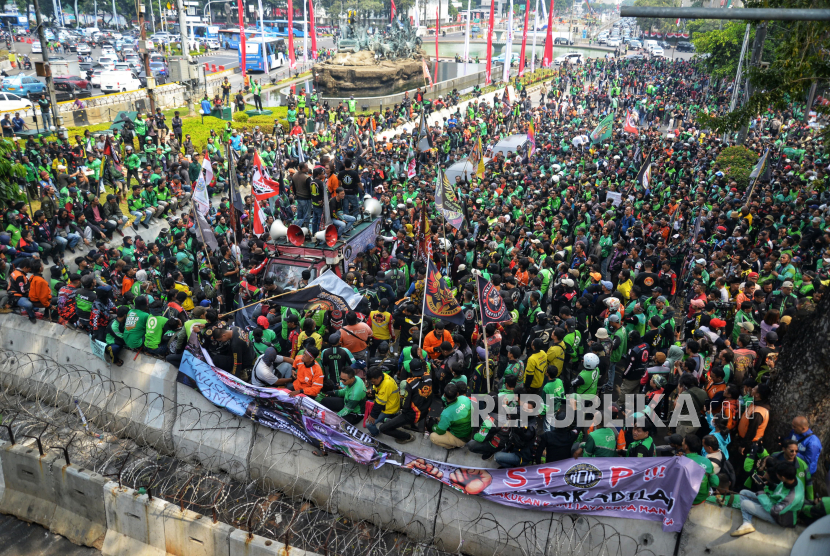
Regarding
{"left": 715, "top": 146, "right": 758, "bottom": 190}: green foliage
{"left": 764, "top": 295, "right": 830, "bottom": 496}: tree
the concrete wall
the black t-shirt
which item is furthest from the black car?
{"left": 764, "top": 295, "right": 830, "bottom": 496}: tree

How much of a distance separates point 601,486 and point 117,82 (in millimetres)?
43743

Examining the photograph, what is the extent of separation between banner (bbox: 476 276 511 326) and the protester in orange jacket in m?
0.77

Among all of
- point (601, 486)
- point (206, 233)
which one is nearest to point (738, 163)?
point (206, 233)

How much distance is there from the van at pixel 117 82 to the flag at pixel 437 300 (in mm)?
38546

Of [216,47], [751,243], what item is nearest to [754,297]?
[751,243]

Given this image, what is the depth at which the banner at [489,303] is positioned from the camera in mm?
8883

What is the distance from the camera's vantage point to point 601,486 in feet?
22.7

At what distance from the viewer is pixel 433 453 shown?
8.00 meters

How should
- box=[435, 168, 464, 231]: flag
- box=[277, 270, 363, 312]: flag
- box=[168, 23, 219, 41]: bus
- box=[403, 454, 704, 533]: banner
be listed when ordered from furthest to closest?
box=[168, 23, 219, 41]: bus
box=[435, 168, 464, 231]: flag
box=[277, 270, 363, 312]: flag
box=[403, 454, 704, 533]: banner

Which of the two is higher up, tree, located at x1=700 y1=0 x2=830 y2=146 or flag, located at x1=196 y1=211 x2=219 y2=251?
tree, located at x1=700 y1=0 x2=830 y2=146

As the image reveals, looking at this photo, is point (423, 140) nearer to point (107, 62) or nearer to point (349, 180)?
point (349, 180)

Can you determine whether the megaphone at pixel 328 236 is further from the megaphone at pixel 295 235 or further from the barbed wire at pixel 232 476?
the barbed wire at pixel 232 476

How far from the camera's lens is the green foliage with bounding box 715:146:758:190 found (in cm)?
1972

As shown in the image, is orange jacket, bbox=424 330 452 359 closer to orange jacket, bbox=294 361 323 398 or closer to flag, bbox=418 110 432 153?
orange jacket, bbox=294 361 323 398
